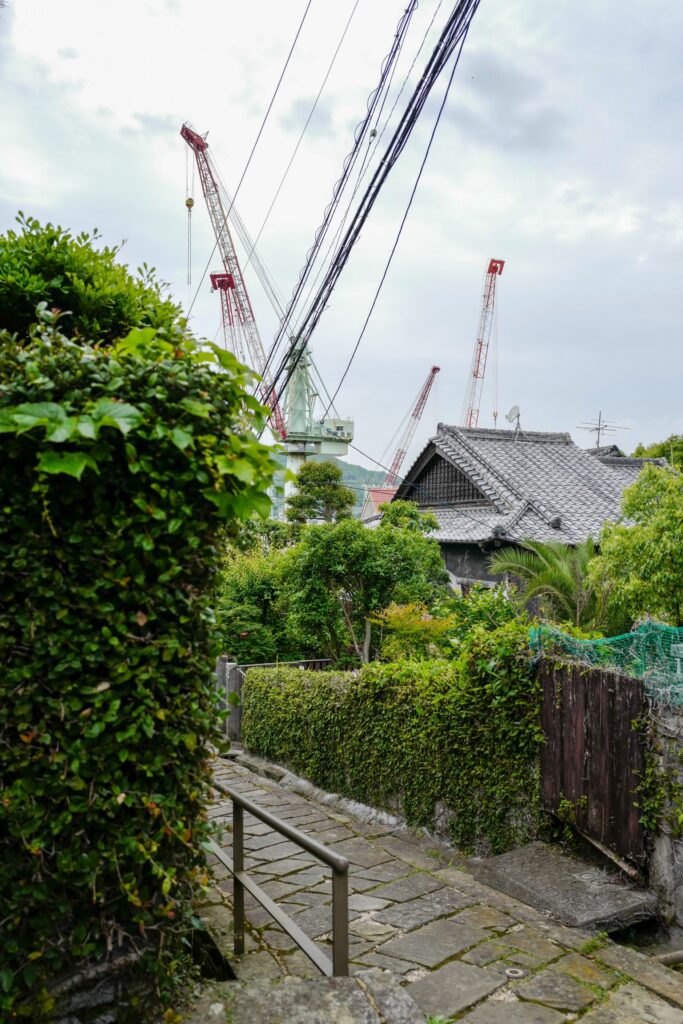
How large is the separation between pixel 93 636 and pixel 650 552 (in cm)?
792

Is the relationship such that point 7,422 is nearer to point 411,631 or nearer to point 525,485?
point 411,631

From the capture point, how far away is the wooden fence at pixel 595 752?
15.0ft

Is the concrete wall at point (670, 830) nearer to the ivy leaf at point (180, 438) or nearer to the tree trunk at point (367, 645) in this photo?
the ivy leaf at point (180, 438)

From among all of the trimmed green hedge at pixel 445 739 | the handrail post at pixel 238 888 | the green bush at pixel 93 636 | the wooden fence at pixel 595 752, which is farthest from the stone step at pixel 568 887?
the green bush at pixel 93 636

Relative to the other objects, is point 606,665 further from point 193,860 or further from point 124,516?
point 124,516

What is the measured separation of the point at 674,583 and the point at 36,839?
26.6 ft

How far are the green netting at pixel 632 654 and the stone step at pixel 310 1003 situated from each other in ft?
8.45

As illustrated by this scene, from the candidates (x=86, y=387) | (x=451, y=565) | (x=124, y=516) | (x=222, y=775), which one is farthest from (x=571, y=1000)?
(x=451, y=565)

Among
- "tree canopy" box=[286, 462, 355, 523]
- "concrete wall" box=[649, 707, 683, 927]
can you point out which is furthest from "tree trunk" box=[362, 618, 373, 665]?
"tree canopy" box=[286, 462, 355, 523]

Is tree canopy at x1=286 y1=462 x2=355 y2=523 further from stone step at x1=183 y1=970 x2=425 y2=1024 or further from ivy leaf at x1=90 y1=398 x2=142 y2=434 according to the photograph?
ivy leaf at x1=90 y1=398 x2=142 y2=434

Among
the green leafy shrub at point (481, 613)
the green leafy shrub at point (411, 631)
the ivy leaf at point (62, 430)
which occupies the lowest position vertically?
the green leafy shrub at point (411, 631)

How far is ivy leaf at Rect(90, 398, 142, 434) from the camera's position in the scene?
7.39 ft

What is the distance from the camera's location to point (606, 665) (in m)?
5.03

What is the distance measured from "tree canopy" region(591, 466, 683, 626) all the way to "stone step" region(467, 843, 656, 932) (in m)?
4.61
